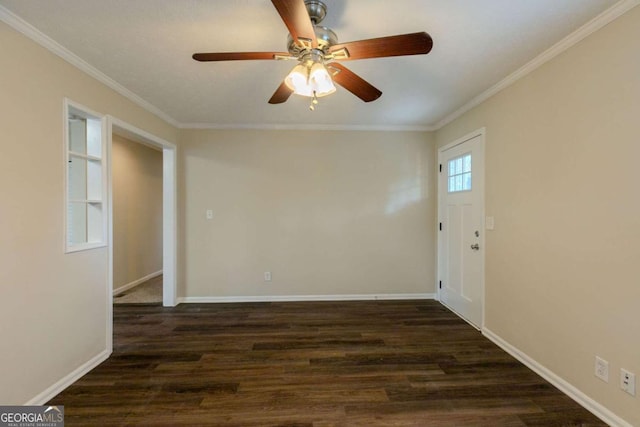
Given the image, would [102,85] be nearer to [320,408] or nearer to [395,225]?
[320,408]

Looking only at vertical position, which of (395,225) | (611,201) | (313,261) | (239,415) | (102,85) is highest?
(102,85)

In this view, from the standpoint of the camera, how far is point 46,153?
1851 millimetres

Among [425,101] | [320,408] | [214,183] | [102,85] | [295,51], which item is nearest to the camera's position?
[295,51]

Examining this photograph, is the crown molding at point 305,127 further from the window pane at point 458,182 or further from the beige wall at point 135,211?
the beige wall at point 135,211

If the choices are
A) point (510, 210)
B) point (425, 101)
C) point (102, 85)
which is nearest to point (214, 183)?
point (102, 85)

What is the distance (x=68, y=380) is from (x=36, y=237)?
3.51 ft

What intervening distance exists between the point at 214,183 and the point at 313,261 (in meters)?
1.69

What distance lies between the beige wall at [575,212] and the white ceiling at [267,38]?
0.31 meters

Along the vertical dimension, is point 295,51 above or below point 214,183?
above

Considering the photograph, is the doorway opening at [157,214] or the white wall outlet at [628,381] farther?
the doorway opening at [157,214]

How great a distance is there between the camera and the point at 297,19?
48.4 inches

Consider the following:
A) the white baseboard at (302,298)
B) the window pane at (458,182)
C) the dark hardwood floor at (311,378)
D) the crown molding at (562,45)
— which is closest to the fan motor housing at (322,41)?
the crown molding at (562,45)

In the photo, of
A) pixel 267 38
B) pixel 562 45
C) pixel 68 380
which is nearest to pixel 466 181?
pixel 562 45

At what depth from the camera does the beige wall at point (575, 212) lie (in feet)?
5.05
